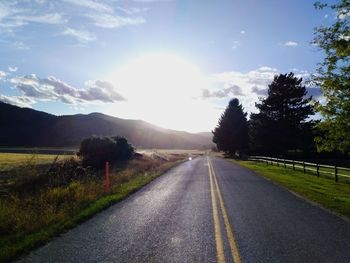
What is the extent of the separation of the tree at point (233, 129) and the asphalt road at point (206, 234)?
59.7 metres

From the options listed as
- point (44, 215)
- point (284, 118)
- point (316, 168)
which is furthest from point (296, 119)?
point (44, 215)

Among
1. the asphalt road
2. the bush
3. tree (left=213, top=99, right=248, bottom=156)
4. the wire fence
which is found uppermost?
tree (left=213, top=99, right=248, bottom=156)

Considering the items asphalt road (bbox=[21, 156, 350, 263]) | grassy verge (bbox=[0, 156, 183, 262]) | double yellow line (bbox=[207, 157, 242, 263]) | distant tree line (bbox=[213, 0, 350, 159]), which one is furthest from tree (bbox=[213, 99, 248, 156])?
double yellow line (bbox=[207, 157, 242, 263])

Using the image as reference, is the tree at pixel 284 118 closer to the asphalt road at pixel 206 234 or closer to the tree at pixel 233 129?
the tree at pixel 233 129

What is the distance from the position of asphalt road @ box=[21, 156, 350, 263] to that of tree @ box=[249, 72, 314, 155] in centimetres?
4477

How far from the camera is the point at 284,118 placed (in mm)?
58250

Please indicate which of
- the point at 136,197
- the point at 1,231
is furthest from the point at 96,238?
the point at 136,197

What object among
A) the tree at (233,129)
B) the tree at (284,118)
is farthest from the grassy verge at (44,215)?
the tree at (233,129)

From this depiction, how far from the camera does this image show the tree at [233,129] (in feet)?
241

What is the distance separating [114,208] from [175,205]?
209 cm

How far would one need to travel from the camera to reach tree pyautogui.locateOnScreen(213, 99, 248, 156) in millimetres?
73562

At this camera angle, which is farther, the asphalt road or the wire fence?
the wire fence

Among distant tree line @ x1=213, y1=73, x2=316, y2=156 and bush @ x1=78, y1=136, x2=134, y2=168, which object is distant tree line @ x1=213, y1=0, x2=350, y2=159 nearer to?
distant tree line @ x1=213, y1=73, x2=316, y2=156

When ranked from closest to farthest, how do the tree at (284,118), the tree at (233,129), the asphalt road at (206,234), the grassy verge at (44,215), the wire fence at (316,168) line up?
the asphalt road at (206,234) → the grassy verge at (44,215) → the wire fence at (316,168) → the tree at (284,118) → the tree at (233,129)
